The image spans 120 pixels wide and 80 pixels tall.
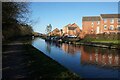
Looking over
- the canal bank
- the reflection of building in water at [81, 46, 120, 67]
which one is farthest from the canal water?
the canal bank

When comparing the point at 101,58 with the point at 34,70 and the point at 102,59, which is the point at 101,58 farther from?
the point at 34,70

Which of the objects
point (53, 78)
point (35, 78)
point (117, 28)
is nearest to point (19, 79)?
point (35, 78)

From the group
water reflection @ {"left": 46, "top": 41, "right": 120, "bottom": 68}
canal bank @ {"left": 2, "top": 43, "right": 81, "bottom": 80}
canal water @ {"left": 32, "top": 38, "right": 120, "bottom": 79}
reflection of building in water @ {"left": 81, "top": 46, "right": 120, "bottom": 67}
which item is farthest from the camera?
reflection of building in water @ {"left": 81, "top": 46, "right": 120, "bottom": 67}

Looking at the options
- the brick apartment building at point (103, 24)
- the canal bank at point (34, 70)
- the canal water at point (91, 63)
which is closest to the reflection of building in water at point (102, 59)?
the canal water at point (91, 63)

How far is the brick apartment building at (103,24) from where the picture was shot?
83.7 meters

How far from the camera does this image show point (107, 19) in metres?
84.9

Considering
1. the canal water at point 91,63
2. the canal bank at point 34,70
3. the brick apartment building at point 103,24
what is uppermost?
the brick apartment building at point 103,24

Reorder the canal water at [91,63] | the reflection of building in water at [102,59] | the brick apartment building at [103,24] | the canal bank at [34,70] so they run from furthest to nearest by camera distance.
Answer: the brick apartment building at [103,24] < the reflection of building in water at [102,59] < the canal water at [91,63] < the canal bank at [34,70]

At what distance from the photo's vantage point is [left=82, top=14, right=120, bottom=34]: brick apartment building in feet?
275

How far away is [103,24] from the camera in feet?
279

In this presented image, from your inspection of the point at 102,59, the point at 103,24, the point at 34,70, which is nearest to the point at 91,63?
the point at 102,59

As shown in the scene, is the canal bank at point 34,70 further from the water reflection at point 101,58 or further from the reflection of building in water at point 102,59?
the reflection of building in water at point 102,59

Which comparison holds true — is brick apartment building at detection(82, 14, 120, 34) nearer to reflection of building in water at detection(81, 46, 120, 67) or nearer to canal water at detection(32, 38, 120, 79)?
canal water at detection(32, 38, 120, 79)

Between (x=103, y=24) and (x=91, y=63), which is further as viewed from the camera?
(x=103, y=24)
